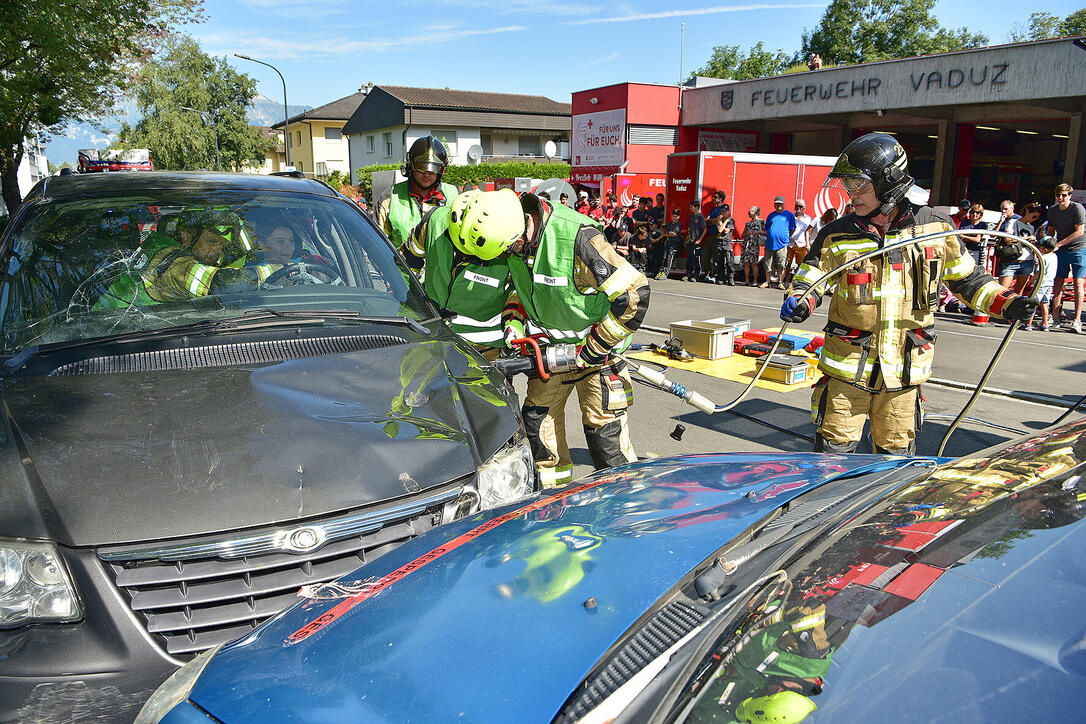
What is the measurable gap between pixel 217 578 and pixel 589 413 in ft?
7.59

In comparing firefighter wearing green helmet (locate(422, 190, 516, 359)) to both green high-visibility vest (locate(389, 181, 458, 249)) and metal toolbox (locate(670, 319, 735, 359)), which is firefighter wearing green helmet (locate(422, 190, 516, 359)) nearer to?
green high-visibility vest (locate(389, 181, 458, 249))

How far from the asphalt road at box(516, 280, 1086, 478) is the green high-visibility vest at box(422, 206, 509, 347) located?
1.30 m

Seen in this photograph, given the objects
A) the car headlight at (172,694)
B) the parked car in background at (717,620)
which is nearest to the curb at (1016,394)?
the parked car in background at (717,620)

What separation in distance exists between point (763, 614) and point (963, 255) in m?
3.15

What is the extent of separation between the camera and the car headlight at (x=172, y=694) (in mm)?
1368

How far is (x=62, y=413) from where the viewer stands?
7.42ft

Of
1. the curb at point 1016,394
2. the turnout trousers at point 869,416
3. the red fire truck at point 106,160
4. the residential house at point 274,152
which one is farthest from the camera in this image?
the residential house at point 274,152

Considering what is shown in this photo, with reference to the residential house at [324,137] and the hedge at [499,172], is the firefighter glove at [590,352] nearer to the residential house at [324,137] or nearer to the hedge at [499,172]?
the hedge at [499,172]

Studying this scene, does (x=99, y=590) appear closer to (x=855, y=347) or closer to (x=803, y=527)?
(x=803, y=527)

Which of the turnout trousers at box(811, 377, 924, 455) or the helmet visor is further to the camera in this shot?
the turnout trousers at box(811, 377, 924, 455)

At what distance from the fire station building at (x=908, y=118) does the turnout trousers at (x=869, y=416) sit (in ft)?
53.1

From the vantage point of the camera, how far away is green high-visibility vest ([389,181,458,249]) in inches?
247

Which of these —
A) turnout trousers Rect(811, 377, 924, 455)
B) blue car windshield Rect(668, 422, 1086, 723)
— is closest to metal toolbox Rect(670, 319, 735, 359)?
turnout trousers Rect(811, 377, 924, 455)

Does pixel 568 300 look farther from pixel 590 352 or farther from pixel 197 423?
pixel 197 423
